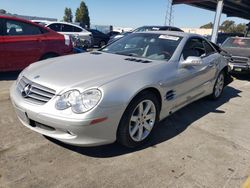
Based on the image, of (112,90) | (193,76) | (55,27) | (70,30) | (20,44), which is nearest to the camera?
(112,90)

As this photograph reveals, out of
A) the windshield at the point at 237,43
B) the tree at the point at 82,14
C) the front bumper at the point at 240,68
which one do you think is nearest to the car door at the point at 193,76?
the front bumper at the point at 240,68

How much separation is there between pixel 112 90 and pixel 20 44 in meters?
4.32

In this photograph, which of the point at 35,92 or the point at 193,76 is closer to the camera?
the point at 35,92

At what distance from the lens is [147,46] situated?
14.4 feet

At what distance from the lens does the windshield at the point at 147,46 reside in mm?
4173

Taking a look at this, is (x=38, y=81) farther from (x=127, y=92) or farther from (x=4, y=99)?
(x=4, y=99)

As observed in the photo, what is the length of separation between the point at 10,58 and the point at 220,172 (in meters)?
5.22

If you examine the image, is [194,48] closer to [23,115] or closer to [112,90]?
[112,90]

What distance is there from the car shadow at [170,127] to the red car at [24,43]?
353 cm

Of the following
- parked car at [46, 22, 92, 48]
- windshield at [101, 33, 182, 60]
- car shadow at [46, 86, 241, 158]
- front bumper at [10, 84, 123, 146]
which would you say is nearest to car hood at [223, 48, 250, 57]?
car shadow at [46, 86, 241, 158]

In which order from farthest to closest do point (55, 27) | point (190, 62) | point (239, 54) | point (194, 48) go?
point (55, 27) < point (239, 54) < point (194, 48) < point (190, 62)

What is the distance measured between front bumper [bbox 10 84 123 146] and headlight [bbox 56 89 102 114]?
7 centimetres

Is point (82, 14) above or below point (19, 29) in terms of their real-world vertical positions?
above

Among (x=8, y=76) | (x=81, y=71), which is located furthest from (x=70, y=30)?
(x=81, y=71)
